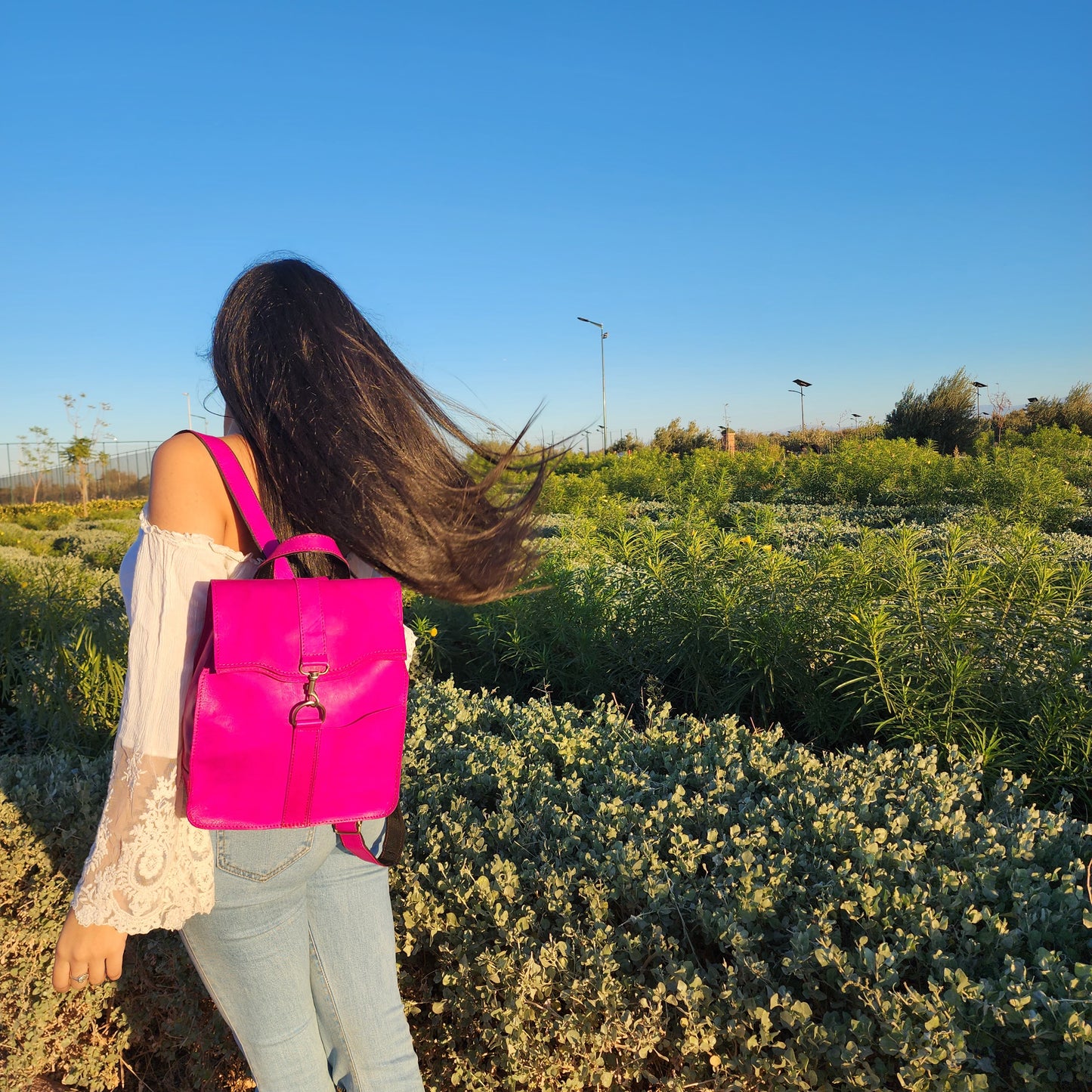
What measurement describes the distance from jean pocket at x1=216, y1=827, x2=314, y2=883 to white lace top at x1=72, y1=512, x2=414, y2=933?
4 centimetres

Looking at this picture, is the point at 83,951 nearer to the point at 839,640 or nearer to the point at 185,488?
the point at 185,488

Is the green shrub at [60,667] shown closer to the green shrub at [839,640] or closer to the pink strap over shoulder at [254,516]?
the green shrub at [839,640]

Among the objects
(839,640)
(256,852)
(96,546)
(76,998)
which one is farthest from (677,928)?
(96,546)

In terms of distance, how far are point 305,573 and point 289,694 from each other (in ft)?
0.69

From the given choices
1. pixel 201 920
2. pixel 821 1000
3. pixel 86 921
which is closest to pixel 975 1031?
pixel 821 1000

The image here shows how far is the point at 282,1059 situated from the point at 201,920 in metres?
0.26

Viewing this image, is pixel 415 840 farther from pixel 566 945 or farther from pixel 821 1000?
pixel 821 1000

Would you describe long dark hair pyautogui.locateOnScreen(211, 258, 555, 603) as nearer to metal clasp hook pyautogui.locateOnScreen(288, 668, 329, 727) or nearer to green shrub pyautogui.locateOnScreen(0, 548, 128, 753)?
metal clasp hook pyautogui.locateOnScreen(288, 668, 329, 727)

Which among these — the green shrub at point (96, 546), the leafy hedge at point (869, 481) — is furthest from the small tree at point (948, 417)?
the green shrub at point (96, 546)

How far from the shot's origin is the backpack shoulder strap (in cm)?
116

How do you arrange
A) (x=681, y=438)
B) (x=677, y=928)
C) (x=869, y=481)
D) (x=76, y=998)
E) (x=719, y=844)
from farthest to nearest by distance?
(x=681, y=438) → (x=869, y=481) → (x=76, y=998) → (x=719, y=844) → (x=677, y=928)

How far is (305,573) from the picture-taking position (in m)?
1.24

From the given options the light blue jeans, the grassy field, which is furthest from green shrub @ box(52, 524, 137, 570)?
the light blue jeans

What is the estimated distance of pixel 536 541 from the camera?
1.72 metres
